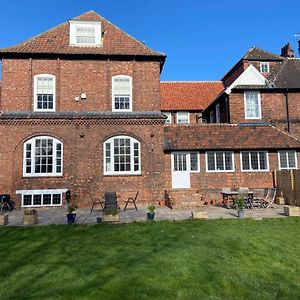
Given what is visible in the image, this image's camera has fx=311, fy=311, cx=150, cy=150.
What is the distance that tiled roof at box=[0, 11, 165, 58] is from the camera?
65.0 ft

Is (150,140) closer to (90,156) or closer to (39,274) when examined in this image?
(90,156)

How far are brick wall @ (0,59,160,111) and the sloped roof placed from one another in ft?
43.0

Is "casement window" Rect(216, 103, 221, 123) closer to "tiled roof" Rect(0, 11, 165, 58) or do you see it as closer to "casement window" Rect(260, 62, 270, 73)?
"casement window" Rect(260, 62, 270, 73)

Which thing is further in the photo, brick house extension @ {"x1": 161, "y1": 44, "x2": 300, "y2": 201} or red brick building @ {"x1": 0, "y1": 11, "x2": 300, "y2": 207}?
brick house extension @ {"x1": 161, "y1": 44, "x2": 300, "y2": 201}

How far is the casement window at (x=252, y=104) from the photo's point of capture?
2442cm

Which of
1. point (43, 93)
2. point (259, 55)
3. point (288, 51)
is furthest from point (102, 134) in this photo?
point (288, 51)

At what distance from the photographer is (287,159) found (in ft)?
69.8

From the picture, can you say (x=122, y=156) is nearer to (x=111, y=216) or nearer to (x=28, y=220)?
(x=111, y=216)

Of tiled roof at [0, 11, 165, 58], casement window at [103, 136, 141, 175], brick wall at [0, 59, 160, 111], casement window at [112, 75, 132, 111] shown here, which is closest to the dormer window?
tiled roof at [0, 11, 165, 58]

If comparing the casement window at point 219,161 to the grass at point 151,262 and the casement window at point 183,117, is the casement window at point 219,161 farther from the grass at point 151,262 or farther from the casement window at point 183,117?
the casement window at point 183,117

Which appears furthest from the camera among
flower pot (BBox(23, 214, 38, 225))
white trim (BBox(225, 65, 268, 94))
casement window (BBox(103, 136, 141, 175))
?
white trim (BBox(225, 65, 268, 94))

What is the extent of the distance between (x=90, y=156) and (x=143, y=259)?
39.2 ft

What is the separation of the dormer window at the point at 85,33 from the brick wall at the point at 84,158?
5649 mm

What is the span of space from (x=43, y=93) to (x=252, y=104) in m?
15.6
